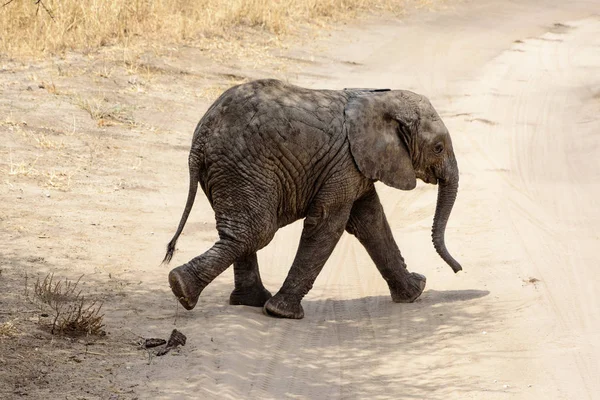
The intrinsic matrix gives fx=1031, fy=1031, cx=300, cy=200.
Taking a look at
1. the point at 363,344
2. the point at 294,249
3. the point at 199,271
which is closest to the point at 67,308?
the point at 199,271

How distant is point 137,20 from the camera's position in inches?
680

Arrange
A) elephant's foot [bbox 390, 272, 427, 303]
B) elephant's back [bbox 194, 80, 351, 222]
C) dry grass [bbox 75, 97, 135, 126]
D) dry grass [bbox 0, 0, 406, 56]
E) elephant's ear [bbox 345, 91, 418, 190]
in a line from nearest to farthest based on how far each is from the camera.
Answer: elephant's back [bbox 194, 80, 351, 222] < elephant's ear [bbox 345, 91, 418, 190] < elephant's foot [bbox 390, 272, 427, 303] < dry grass [bbox 75, 97, 135, 126] < dry grass [bbox 0, 0, 406, 56]

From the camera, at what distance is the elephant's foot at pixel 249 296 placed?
26.1ft

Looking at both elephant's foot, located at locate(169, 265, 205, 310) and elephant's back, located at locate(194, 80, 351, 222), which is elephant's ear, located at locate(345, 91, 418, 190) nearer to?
elephant's back, located at locate(194, 80, 351, 222)

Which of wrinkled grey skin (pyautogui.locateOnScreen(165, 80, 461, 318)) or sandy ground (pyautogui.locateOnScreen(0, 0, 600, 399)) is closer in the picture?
sandy ground (pyautogui.locateOnScreen(0, 0, 600, 399))

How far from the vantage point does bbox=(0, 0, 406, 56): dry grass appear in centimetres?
1554

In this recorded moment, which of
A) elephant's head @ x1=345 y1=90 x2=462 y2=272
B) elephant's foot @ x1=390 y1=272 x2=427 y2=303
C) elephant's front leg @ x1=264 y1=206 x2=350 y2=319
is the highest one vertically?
elephant's head @ x1=345 y1=90 x2=462 y2=272

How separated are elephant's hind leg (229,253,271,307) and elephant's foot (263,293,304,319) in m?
0.23

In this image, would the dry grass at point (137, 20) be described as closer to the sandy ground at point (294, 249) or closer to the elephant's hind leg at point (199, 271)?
the sandy ground at point (294, 249)

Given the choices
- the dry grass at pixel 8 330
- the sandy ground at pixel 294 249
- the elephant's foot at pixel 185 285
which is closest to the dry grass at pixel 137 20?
the sandy ground at pixel 294 249

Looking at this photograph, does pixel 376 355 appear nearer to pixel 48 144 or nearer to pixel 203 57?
pixel 48 144

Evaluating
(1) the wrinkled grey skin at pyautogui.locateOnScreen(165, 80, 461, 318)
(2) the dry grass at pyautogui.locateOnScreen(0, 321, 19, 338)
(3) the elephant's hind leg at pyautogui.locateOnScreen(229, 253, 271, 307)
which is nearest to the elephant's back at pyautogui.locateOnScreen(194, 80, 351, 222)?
(1) the wrinkled grey skin at pyautogui.locateOnScreen(165, 80, 461, 318)

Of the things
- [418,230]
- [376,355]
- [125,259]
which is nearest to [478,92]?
[418,230]

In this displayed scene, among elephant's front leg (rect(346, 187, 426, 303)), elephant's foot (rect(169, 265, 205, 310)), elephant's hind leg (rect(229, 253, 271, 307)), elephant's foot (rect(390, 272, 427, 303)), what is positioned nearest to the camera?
elephant's foot (rect(169, 265, 205, 310))
